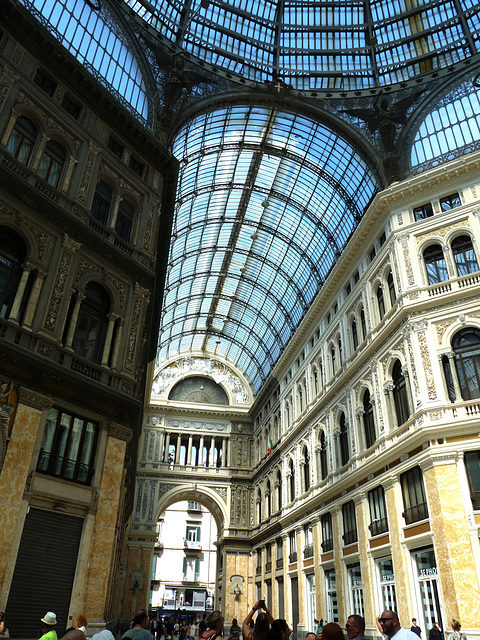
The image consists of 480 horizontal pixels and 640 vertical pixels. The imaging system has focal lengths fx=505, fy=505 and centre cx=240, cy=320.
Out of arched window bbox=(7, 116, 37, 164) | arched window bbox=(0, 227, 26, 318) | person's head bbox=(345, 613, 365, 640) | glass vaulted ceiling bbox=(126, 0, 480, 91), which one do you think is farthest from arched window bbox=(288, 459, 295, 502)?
person's head bbox=(345, 613, 365, 640)

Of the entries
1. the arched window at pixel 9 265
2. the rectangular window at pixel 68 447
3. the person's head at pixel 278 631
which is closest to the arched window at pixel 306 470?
the rectangular window at pixel 68 447

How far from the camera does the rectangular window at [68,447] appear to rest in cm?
1411

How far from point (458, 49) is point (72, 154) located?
21.5m

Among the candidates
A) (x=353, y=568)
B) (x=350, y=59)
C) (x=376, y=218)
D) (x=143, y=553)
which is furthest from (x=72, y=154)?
(x=143, y=553)

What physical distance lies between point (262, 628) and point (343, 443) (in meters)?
22.3

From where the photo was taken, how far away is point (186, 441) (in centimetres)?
4794

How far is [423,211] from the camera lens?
77.4ft

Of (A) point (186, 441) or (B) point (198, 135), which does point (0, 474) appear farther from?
(A) point (186, 441)

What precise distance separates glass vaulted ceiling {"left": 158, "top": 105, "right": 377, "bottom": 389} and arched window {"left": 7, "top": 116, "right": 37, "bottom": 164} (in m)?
13.4

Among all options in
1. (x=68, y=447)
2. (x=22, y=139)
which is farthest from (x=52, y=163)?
(x=68, y=447)

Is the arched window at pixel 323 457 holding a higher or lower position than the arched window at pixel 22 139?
lower

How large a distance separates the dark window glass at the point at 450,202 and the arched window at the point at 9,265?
1789 cm

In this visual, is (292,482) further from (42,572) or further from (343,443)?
(42,572)

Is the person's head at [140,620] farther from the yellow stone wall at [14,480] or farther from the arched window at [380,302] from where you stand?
the arched window at [380,302]
